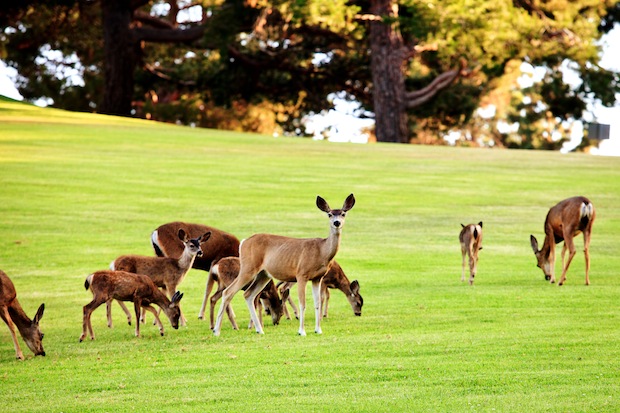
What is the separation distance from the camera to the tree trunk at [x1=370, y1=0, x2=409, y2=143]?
47875mm

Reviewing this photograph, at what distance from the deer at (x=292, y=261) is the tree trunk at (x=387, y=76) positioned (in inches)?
1329

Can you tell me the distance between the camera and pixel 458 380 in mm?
10836

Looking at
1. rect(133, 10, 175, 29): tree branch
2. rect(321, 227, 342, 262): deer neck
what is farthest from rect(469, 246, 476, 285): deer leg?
rect(133, 10, 175, 29): tree branch

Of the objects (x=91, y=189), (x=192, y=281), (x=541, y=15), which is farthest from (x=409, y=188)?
(x=541, y=15)

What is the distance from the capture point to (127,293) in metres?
14.2

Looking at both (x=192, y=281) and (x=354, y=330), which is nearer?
(x=354, y=330)

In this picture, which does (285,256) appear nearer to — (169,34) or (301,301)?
(301,301)

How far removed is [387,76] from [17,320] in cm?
3696

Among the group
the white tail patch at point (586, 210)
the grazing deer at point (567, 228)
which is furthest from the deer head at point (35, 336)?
the white tail patch at point (586, 210)

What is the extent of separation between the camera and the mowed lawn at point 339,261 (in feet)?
35.0

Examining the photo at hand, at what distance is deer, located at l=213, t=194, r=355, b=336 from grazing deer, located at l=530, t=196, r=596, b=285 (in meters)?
6.24

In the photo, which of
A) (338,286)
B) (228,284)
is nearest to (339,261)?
(338,286)

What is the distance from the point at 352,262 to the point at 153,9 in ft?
164

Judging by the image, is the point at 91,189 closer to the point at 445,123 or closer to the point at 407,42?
the point at 407,42
